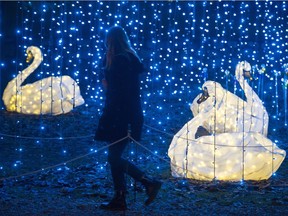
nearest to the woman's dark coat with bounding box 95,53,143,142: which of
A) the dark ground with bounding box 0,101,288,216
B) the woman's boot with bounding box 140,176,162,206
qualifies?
the woman's boot with bounding box 140,176,162,206

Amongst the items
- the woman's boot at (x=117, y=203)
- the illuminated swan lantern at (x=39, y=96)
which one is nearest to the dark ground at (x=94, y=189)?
the woman's boot at (x=117, y=203)

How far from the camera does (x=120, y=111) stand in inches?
186

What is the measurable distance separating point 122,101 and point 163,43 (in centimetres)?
1297

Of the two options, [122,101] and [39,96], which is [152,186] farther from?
[39,96]

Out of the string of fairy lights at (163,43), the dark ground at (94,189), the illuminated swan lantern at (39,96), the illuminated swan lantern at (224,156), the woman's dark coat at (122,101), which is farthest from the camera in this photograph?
the string of fairy lights at (163,43)

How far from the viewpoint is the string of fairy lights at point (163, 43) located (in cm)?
1458

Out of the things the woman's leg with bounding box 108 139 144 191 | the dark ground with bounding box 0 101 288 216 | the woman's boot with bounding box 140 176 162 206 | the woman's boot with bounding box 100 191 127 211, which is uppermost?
the woman's leg with bounding box 108 139 144 191

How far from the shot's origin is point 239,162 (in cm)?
627

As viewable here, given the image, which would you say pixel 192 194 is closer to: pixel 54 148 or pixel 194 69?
pixel 54 148

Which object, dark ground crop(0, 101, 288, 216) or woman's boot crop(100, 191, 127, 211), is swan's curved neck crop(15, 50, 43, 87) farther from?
→ woman's boot crop(100, 191, 127, 211)

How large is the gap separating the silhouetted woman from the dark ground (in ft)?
0.93

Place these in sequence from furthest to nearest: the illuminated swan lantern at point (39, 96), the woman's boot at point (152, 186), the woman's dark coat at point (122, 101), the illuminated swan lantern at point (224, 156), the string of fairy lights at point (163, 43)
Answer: the string of fairy lights at point (163, 43), the illuminated swan lantern at point (39, 96), the illuminated swan lantern at point (224, 156), the woman's boot at point (152, 186), the woman's dark coat at point (122, 101)

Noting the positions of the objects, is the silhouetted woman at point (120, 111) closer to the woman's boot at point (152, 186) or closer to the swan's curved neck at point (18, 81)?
the woman's boot at point (152, 186)

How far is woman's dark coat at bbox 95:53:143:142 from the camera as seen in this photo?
4.71 m
